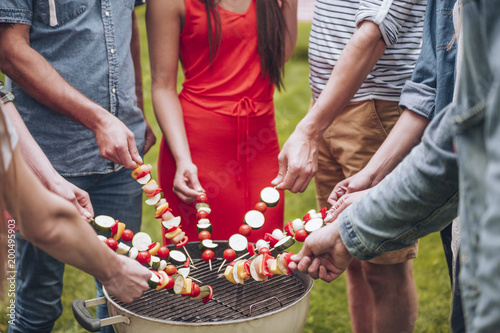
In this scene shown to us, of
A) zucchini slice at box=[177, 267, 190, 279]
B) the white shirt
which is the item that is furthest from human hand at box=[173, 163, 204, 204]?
the white shirt

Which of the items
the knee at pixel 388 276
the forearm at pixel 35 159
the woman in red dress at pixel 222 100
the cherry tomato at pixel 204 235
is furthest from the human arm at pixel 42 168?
the knee at pixel 388 276

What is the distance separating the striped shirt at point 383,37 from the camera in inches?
90.7

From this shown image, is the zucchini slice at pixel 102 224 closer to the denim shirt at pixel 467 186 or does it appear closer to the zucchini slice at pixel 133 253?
the zucchini slice at pixel 133 253

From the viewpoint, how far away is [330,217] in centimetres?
215

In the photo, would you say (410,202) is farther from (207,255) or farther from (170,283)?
(207,255)

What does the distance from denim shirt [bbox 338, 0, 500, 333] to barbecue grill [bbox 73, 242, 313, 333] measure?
52 centimetres

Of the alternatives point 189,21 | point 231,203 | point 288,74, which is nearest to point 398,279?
point 231,203

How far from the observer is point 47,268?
7.84 feet

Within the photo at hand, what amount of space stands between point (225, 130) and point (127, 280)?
1.20m

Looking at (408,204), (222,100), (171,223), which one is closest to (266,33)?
(222,100)

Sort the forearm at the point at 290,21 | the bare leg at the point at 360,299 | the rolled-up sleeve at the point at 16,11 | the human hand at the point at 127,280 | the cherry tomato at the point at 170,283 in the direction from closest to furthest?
the human hand at the point at 127,280 → the cherry tomato at the point at 170,283 → the rolled-up sleeve at the point at 16,11 → the forearm at the point at 290,21 → the bare leg at the point at 360,299

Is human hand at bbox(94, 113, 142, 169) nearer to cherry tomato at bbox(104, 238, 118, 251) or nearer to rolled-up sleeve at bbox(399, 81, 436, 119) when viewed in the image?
cherry tomato at bbox(104, 238, 118, 251)

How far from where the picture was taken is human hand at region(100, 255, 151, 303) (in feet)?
5.42

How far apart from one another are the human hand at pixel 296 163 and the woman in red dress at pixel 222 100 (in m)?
0.45
